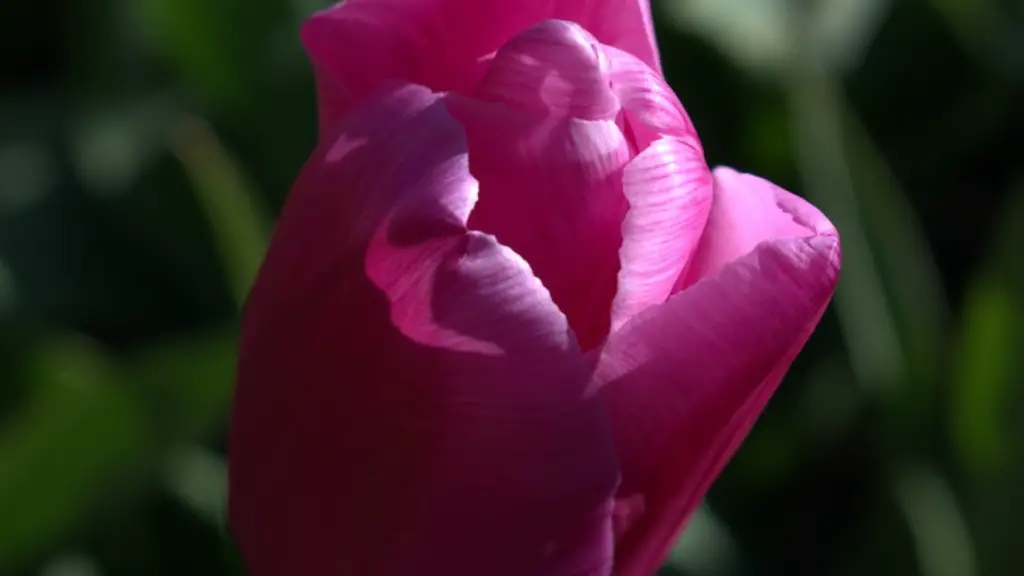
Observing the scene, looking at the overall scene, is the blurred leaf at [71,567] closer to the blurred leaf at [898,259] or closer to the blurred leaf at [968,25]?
the blurred leaf at [898,259]

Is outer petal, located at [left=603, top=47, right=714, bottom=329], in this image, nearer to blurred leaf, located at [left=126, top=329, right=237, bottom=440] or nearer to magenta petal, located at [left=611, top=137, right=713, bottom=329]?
magenta petal, located at [left=611, top=137, right=713, bottom=329]

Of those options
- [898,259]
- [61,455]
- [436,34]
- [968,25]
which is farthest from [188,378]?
[968,25]

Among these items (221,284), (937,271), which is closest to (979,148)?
(937,271)

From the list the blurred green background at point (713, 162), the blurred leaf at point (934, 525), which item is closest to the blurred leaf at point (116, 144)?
the blurred green background at point (713, 162)

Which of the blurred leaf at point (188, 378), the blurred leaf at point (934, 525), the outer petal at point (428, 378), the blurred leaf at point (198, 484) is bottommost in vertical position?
the blurred leaf at point (198, 484)

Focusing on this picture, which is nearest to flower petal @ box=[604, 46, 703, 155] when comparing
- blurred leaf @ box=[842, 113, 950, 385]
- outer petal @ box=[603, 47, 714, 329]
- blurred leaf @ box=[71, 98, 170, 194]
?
outer petal @ box=[603, 47, 714, 329]

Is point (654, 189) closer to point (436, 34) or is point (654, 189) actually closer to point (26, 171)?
point (436, 34)
